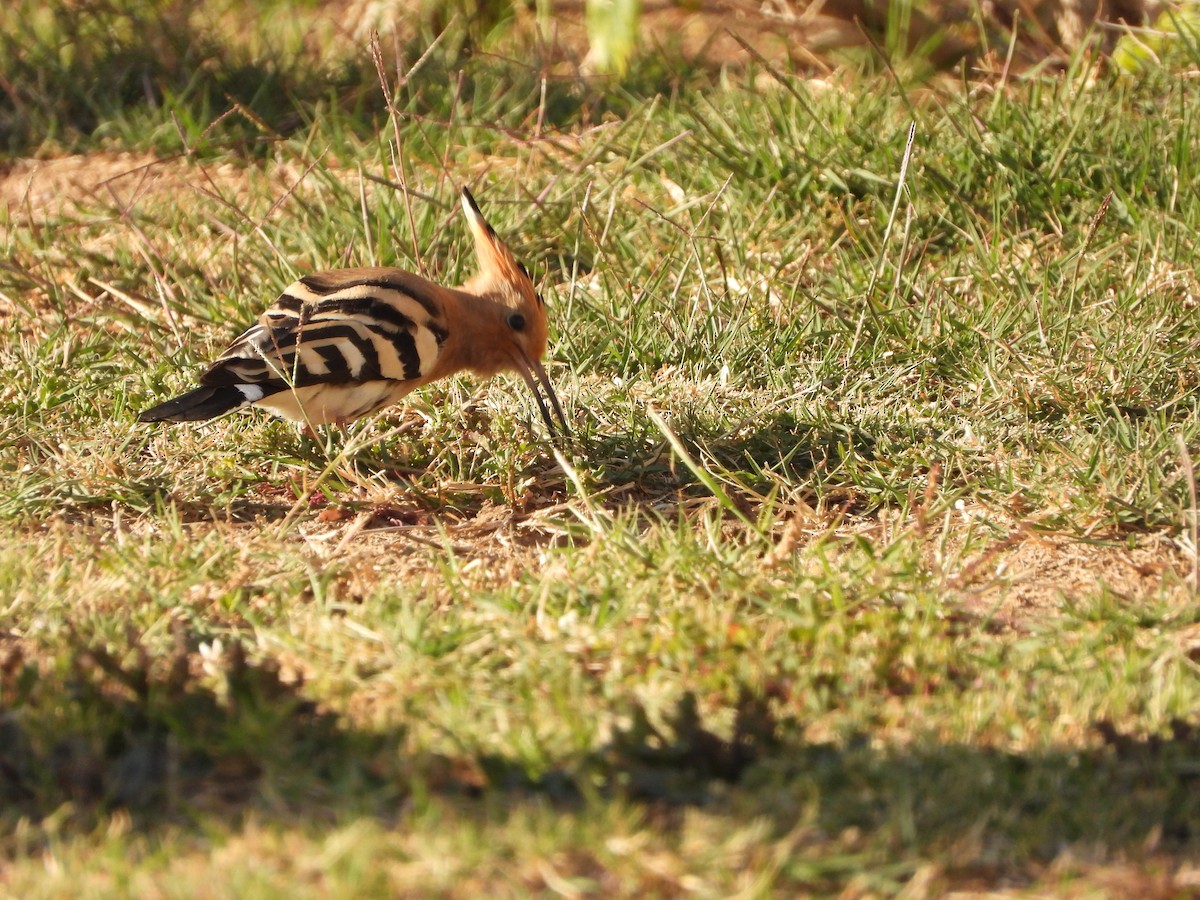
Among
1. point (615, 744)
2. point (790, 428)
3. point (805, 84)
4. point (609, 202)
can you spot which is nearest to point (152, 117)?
point (609, 202)

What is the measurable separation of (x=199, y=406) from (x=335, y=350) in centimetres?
36

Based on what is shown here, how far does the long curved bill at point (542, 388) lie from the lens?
3693 mm

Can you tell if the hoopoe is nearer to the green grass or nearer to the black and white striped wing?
the black and white striped wing

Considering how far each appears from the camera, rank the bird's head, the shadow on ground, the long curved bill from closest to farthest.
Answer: the shadow on ground, the long curved bill, the bird's head

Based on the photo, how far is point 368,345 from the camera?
360 centimetres

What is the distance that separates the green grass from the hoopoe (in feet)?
0.44

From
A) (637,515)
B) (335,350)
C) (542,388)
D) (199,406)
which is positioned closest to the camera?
(637,515)

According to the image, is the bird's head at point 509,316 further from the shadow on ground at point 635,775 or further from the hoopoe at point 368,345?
the shadow on ground at point 635,775

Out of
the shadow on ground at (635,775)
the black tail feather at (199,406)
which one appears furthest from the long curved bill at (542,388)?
the shadow on ground at (635,775)

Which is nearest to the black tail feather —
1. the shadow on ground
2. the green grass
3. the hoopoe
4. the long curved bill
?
the hoopoe

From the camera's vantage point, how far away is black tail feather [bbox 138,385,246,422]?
339 cm

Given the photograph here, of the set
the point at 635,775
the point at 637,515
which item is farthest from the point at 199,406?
the point at 635,775

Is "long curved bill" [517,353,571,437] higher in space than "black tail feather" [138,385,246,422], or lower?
lower

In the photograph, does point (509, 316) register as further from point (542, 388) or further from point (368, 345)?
point (368, 345)
